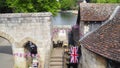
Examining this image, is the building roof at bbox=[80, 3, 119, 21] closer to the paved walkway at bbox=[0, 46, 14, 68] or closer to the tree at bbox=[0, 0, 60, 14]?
the paved walkway at bbox=[0, 46, 14, 68]

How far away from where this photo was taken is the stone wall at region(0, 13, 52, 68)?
19.0 metres

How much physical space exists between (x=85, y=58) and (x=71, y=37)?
12.6 m

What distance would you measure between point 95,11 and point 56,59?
526cm

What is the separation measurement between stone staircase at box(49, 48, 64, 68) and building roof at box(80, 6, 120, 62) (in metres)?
6.33

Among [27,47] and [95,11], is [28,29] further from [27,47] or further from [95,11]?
[95,11]

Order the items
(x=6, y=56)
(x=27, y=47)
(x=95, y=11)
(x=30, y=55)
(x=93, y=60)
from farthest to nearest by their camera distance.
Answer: (x=6, y=56), (x=30, y=55), (x=27, y=47), (x=95, y=11), (x=93, y=60)

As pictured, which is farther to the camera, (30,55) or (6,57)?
(6,57)

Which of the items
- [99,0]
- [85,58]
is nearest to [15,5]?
[85,58]

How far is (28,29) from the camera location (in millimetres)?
19203

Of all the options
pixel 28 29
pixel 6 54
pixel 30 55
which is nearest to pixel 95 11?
pixel 28 29

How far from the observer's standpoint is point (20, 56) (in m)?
20.0

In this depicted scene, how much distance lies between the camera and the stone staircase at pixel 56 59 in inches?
726

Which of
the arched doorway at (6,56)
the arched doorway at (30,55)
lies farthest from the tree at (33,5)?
the arched doorway at (30,55)

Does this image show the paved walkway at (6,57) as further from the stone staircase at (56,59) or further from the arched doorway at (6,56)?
the stone staircase at (56,59)
